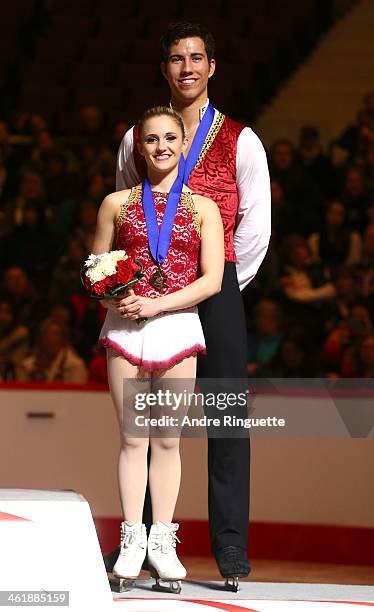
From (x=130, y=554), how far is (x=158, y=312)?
31.1 inches

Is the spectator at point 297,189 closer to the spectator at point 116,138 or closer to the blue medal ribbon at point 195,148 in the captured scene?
the spectator at point 116,138

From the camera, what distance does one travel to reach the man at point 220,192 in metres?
4.92

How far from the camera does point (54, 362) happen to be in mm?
8031

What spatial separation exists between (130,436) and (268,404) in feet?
2.30

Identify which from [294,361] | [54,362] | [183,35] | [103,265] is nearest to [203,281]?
[103,265]

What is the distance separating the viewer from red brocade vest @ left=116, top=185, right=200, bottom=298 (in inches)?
183

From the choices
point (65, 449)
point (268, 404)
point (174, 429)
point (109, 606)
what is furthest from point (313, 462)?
point (109, 606)

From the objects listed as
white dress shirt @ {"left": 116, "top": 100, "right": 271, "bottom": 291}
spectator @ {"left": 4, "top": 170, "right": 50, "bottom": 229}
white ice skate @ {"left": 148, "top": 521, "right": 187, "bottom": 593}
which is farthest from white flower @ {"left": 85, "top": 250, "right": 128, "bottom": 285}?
spectator @ {"left": 4, "top": 170, "right": 50, "bottom": 229}

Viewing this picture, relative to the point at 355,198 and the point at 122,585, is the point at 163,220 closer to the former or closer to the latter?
the point at 122,585

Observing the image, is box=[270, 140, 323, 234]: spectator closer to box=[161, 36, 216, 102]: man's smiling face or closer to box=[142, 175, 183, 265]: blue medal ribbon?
box=[161, 36, 216, 102]: man's smiling face

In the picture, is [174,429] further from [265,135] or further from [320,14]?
[320,14]

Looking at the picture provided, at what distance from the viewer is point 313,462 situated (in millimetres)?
6930

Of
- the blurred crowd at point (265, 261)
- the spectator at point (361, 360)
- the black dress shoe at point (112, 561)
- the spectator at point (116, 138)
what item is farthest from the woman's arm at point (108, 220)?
the spectator at point (116, 138)

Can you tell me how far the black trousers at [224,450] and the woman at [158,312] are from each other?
0.74ft
